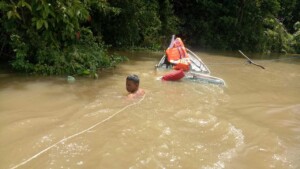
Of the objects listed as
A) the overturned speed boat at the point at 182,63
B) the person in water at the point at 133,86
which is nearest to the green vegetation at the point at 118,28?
the overturned speed boat at the point at 182,63

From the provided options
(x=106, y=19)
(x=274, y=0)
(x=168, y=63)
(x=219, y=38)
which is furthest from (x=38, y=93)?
(x=274, y=0)

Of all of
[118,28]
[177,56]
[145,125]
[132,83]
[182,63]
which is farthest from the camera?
[118,28]

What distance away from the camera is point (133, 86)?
21.6 ft

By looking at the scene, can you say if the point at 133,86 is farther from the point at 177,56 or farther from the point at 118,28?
the point at 118,28

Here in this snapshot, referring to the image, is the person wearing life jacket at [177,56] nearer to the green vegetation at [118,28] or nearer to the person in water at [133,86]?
the green vegetation at [118,28]

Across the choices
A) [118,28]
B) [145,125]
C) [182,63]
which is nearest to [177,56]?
[182,63]

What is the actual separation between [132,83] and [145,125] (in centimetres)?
126

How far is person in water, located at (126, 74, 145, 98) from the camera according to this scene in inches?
254

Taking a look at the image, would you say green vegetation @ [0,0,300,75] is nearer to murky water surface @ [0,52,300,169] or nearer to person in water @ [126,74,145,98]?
murky water surface @ [0,52,300,169]

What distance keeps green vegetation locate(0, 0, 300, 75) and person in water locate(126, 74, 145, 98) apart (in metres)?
2.08

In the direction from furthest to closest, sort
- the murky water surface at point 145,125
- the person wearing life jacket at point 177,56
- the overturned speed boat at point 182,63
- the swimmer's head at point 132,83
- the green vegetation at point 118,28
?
the person wearing life jacket at point 177,56 < the overturned speed boat at point 182,63 < the green vegetation at point 118,28 < the swimmer's head at point 132,83 < the murky water surface at point 145,125

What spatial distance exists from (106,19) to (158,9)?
3.73 meters

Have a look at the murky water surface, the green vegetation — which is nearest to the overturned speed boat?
the murky water surface

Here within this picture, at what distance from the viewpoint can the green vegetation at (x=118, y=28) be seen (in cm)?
802
